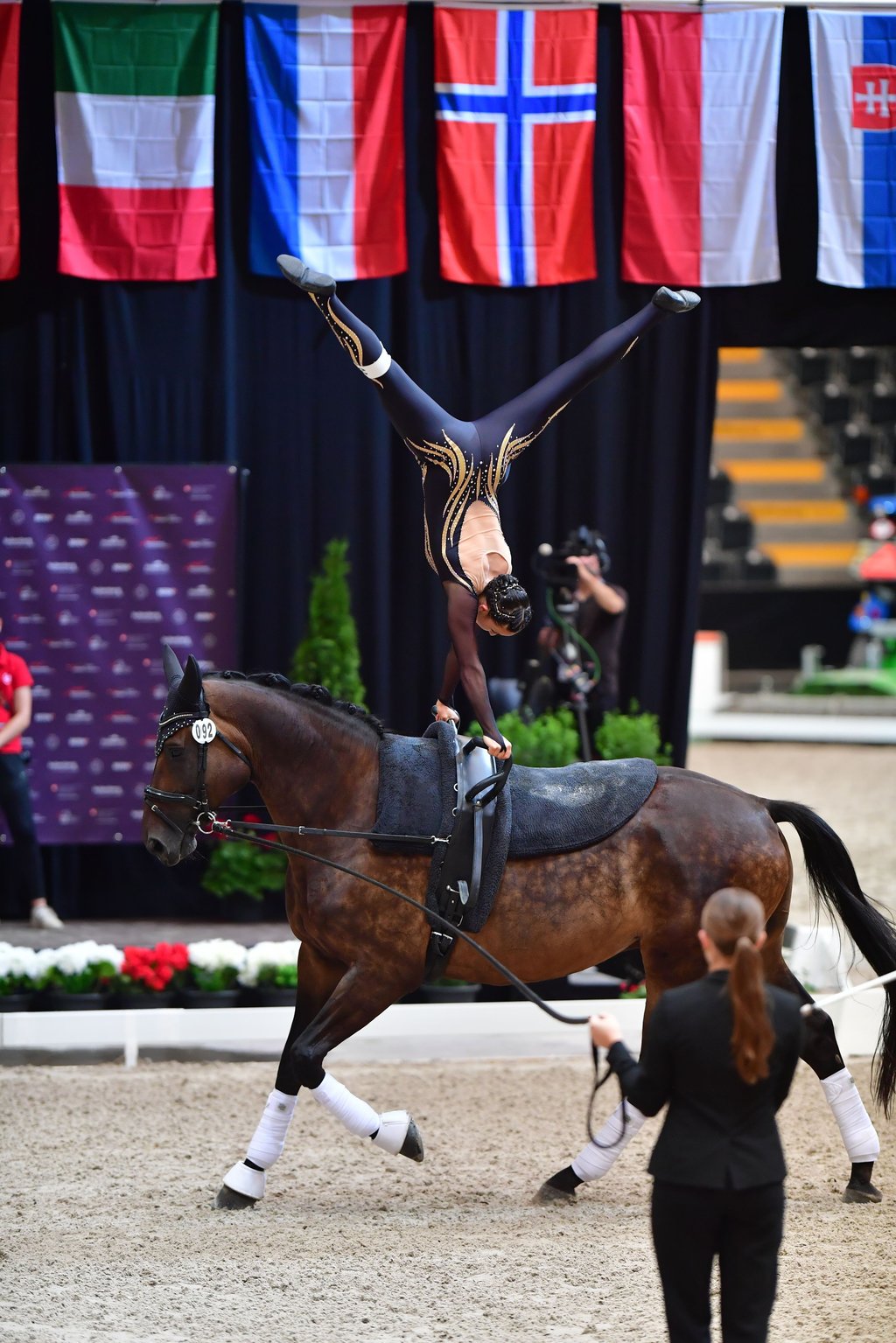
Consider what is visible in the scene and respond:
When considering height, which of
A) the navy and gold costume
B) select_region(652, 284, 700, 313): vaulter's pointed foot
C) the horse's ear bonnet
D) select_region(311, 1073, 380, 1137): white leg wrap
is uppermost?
select_region(652, 284, 700, 313): vaulter's pointed foot

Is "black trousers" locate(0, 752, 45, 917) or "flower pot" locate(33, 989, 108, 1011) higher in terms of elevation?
"black trousers" locate(0, 752, 45, 917)

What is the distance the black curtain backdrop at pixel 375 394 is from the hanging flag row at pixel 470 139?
198 mm

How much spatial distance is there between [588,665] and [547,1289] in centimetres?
378

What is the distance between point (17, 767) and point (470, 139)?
160 inches

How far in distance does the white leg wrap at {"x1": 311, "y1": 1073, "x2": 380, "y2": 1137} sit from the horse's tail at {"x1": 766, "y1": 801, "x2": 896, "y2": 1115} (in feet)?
5.36

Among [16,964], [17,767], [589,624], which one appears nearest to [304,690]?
[16,964]

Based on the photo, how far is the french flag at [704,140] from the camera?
7.97 meters

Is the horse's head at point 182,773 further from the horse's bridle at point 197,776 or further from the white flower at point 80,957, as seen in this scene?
the white flower at point 80,957

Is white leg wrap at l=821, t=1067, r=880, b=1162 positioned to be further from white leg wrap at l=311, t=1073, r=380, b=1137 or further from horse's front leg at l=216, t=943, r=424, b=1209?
white leg wrap at l=311, t=1073, r=380, b=1137

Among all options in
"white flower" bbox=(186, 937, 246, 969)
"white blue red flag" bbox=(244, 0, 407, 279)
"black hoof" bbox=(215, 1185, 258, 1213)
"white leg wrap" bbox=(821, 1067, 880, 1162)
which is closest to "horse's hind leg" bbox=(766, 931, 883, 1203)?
"white leg wrap" bbox=(821, 1067, 880, 1162)

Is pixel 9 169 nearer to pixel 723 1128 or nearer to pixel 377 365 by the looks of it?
pixel 377 365

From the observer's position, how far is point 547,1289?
4.21 m

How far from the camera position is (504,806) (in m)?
4.78

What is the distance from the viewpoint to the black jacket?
2.92 m
